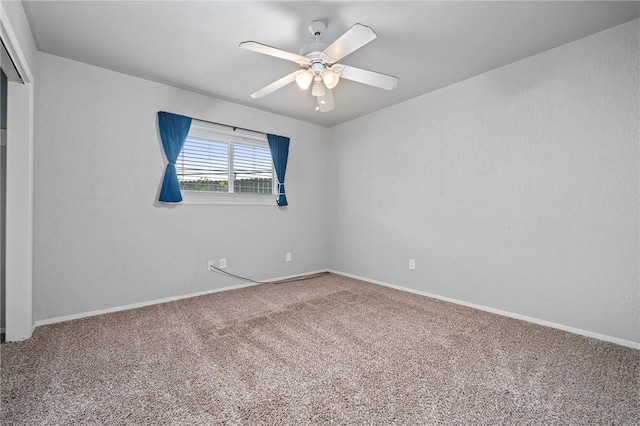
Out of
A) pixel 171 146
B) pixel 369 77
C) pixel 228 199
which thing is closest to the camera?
pixel 369 77

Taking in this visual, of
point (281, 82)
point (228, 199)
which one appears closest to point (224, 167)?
point (228, 199)

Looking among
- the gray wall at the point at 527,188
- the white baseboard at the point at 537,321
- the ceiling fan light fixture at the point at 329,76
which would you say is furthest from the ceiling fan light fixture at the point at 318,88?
the white baseboard at the point at 537,321

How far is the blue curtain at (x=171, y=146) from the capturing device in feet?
10.0

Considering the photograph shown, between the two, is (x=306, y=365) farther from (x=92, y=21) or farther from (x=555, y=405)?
(x=92, y=21)

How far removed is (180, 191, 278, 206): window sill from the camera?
3.33 meters

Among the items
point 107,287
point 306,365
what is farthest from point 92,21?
point 306,365

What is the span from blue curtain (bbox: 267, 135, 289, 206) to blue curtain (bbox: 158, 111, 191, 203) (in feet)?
3.93

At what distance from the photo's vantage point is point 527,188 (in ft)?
8.52

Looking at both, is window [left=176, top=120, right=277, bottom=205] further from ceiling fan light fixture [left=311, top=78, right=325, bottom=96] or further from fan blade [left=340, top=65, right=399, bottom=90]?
fan blade [left=340, top=65, right=399, bottom=90]

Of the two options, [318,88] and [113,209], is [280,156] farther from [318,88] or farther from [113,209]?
[113,209]

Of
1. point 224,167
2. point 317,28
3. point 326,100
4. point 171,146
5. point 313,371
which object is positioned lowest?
point 313,371

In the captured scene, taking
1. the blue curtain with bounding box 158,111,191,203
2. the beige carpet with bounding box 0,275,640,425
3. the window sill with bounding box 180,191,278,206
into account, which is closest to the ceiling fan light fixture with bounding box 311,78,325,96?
the blue curtain with bounding box 158,111,191,203

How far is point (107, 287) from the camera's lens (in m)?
2.77

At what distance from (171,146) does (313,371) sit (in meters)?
2.69
